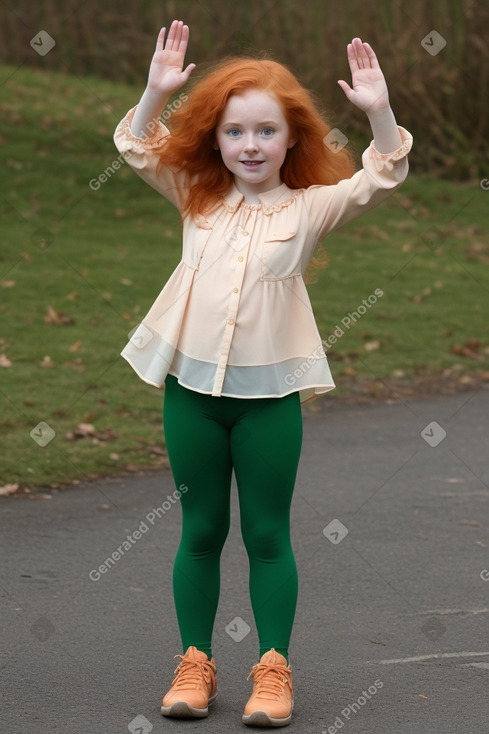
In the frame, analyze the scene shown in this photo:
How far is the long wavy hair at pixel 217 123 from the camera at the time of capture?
3.50m

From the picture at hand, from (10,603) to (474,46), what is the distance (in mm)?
11915

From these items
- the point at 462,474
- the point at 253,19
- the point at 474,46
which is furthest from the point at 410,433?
the point at 253,19

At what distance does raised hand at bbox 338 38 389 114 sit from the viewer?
341 cm

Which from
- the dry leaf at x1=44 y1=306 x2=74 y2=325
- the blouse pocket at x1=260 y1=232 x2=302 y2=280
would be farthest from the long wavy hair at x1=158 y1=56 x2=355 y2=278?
the dry leaf at x1=44 y1=306 x2=74 y2=325

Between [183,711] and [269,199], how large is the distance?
149 centimetres

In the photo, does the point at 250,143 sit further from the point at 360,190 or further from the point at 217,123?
the point at 360,190

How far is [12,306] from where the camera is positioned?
9016 mm

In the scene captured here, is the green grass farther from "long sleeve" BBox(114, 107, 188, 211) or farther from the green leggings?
"long sleeve" BBox(114, 107, 188, 211)

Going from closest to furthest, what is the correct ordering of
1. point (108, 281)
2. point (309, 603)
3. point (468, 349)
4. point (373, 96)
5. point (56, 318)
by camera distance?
point (373, 96)
point (309, 603)
point (56, 318)
point (468, 349)
point (108, 281)

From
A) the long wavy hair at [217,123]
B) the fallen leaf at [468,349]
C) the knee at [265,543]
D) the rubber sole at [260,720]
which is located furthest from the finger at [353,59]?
the fallen leaf at [468,349]

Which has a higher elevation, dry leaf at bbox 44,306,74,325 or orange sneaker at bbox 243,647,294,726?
orange sneaker at bbox 243,647,294,726

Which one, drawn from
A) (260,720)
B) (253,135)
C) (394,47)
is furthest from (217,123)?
(394,47)

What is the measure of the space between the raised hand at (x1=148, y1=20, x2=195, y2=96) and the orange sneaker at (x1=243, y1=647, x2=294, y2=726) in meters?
1.65

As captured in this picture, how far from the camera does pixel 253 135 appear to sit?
11.4 feet
